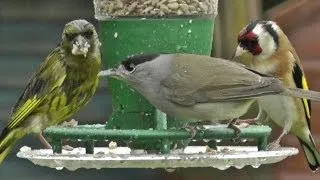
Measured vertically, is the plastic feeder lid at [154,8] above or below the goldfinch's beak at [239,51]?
above

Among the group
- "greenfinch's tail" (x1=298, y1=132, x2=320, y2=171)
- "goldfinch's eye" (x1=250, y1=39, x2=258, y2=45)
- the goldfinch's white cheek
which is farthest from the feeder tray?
"greenfinch's tail" (x1=298, y1=132, x2=320, y2=171)

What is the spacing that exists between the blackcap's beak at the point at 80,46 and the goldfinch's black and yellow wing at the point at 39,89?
133 millimetres

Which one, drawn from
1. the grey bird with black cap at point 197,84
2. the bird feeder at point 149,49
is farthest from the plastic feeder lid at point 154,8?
the grey bird with black cap at point 197,84

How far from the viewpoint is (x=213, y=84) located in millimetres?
5117

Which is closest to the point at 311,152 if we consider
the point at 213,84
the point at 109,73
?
the point at 213,84

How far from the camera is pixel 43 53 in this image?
8.88 m

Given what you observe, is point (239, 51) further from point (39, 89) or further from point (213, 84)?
point (39, 89)

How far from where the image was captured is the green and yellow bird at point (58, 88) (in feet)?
17.9

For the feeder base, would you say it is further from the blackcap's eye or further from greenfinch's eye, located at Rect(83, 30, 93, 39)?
greenfinch's eye, located at Rect(83, 30, 93, 39)

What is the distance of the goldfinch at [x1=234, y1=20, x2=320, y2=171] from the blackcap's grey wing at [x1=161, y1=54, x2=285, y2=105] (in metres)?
0.61

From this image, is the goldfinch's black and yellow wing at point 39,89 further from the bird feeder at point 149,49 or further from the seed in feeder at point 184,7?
the seed in feeder at point 184,7

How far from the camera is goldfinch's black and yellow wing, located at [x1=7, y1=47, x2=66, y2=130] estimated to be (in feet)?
17.9

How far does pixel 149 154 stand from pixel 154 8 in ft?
2.68

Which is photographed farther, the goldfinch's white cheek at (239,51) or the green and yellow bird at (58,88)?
the goldfinch's white cheek at (239,51)
